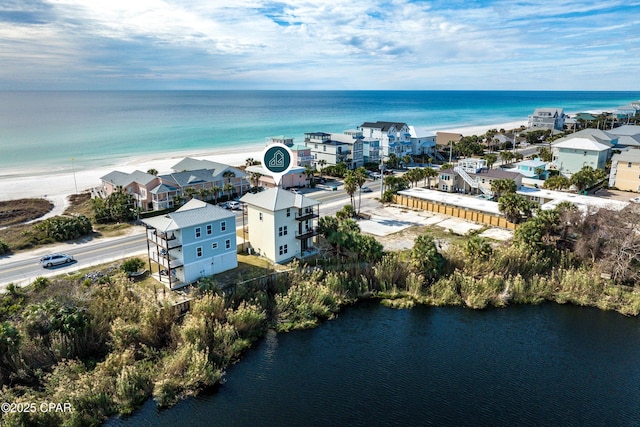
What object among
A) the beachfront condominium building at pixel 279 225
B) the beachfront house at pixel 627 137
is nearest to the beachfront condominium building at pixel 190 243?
the beachfront condominium building at pixel 279 225

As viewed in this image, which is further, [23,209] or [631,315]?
[23,209]

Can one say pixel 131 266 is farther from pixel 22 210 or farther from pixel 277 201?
pixel 22 210

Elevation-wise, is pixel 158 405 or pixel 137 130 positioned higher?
pixel 137 130

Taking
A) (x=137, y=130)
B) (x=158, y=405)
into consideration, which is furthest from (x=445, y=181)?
(x=137, y=130)

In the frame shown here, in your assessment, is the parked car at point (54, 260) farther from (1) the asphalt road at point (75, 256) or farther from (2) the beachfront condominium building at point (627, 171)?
(2) the beachfront condominium building at point (627, 171)

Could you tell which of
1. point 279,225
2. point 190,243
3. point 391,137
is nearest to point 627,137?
point 391,137

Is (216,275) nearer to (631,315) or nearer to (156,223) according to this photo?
(156,223)
